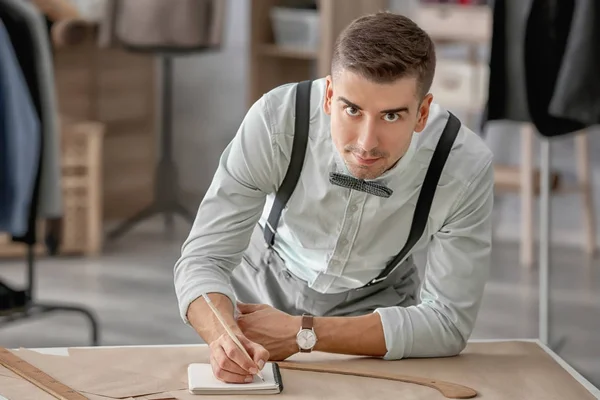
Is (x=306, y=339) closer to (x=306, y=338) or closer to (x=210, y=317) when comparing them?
(x=306, y=338)

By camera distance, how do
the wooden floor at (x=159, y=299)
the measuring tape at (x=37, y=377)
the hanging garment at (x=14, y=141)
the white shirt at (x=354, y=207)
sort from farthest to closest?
the wooden floor at (x=159, y=299) < the hanging garment at (x=14, y=141) < the white shirt at (x=354, y=207) < the measuring tape at (x=37, y=377)

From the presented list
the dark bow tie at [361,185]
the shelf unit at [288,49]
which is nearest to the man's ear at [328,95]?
the dark bow tie at [361,185]

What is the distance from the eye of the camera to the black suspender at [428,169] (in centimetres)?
186

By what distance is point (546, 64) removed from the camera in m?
3.15

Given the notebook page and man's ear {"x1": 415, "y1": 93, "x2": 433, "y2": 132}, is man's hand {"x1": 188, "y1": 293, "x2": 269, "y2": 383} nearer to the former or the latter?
the notebook page

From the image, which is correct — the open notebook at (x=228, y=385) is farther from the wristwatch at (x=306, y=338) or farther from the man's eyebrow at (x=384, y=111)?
the man's eyebrow at (x=384, y=111)

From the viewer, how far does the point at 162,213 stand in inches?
212

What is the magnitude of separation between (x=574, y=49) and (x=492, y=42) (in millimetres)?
424

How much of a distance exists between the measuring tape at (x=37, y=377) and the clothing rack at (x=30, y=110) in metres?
1.56

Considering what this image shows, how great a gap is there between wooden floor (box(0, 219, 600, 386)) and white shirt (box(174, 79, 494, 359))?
65.8 inches

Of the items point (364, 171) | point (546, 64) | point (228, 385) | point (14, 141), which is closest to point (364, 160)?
point (364, 171)

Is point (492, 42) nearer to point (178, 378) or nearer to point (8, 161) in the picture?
point (8, 161)

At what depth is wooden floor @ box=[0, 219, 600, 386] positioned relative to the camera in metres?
3.75

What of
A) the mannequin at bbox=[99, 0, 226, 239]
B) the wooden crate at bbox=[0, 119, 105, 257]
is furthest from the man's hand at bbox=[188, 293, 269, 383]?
the mannequin at bbox=[99, 0, 226, 239]
